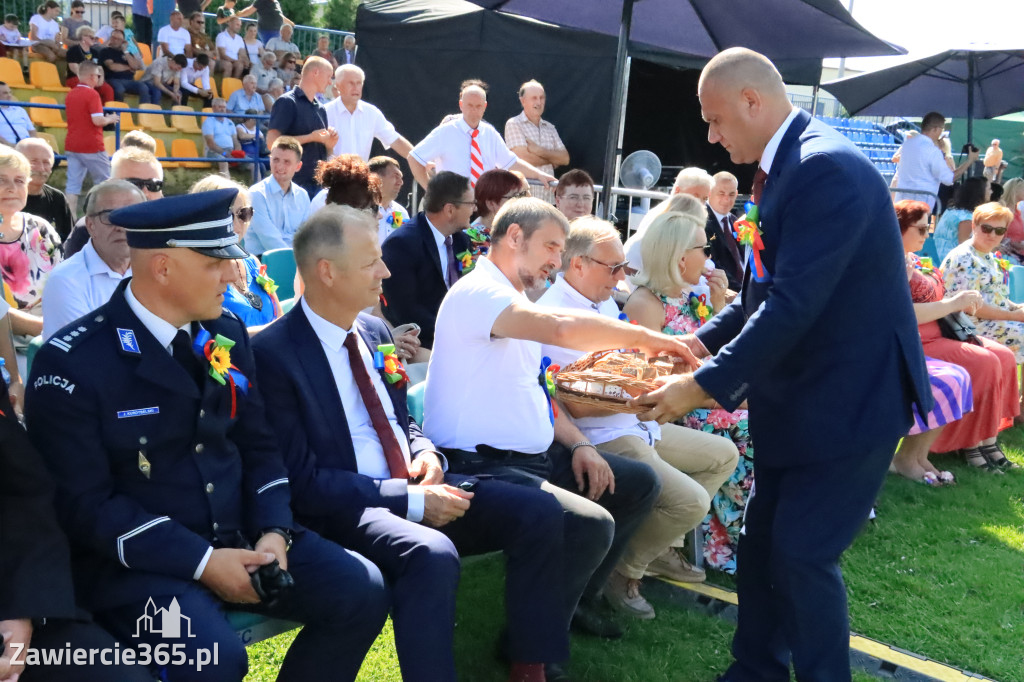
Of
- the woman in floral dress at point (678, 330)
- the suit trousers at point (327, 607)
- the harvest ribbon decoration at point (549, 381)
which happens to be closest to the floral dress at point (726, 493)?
the woman in floral dress at point (678, 330)

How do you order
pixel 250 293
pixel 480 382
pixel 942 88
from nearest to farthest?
pixel 480 382 < pixel 250 293 < pixel 942 88

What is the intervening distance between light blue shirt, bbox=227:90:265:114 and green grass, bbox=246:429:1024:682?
1209 cm

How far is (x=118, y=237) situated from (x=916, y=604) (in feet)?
13.2

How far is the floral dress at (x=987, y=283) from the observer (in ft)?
22.4

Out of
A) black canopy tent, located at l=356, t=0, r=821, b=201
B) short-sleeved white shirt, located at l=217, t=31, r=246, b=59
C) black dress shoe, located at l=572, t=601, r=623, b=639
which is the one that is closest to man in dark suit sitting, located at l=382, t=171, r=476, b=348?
black dress shoe, located at l=572, t=601, r=623, b=639

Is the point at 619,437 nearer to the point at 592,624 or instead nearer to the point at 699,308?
the point at 592,624

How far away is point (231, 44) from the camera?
52.3ft

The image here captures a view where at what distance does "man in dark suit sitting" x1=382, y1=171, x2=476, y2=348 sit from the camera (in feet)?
17.8

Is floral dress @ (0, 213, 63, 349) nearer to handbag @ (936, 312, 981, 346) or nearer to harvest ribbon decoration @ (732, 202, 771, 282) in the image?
harvest ribbon decoration @ (732, 202, 771, 282)

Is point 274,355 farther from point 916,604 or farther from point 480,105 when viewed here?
point 480,105

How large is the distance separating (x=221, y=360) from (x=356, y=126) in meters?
6.20

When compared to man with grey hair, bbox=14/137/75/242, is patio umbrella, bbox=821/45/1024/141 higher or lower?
higher

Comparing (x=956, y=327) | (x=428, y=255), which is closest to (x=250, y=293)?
(x=428, y=255)

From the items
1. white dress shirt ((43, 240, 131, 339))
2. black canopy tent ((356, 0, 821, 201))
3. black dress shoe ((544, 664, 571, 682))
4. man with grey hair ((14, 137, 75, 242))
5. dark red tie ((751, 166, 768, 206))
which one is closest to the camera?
dark red tie ((751, 166, 768, 206))
